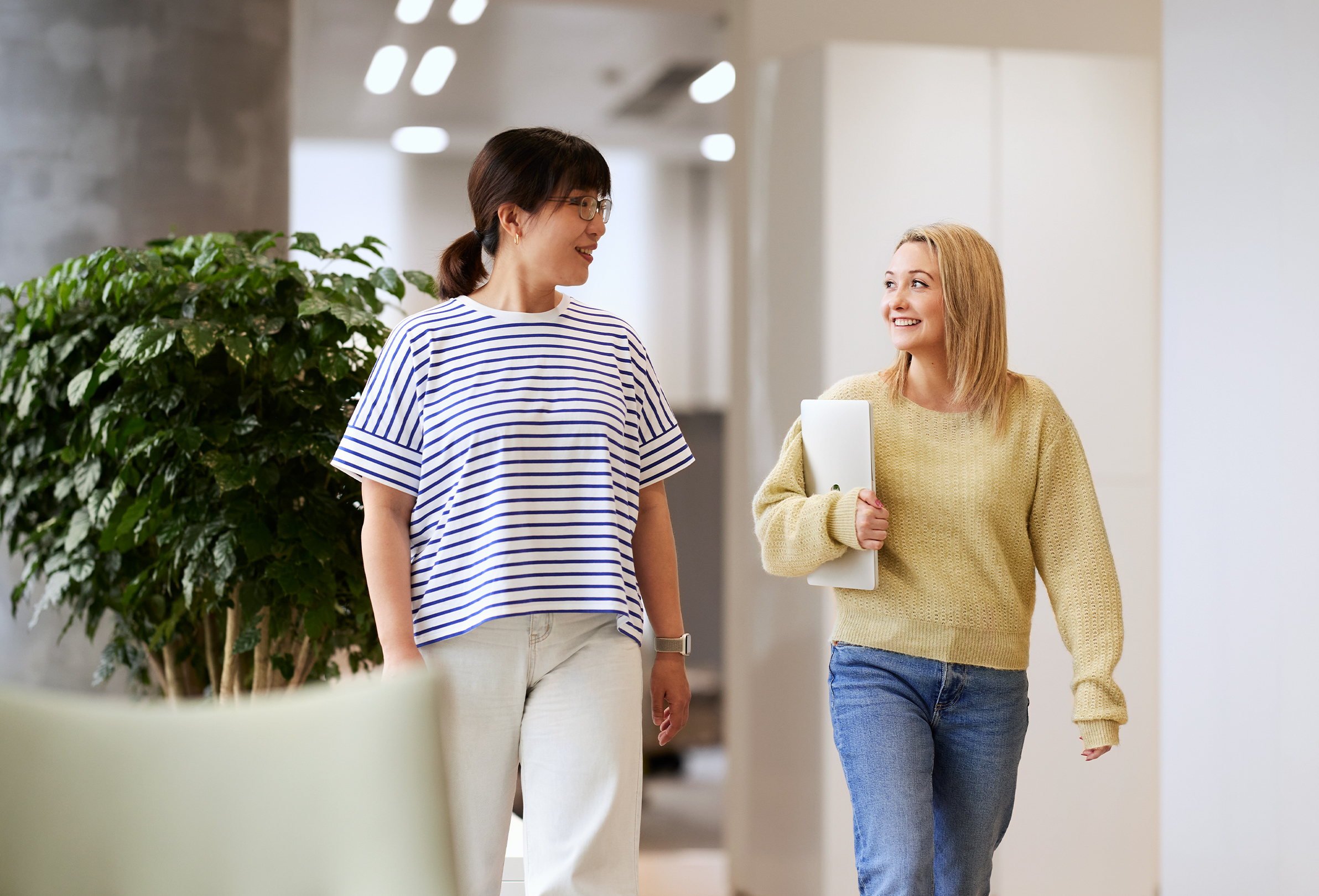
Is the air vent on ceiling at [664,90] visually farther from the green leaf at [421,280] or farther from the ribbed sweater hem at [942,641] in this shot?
the ribbed sweater hem at [942,641]

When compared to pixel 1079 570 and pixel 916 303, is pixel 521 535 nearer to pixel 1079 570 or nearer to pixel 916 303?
pixel 916 303

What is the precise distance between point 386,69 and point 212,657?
5.26 metres

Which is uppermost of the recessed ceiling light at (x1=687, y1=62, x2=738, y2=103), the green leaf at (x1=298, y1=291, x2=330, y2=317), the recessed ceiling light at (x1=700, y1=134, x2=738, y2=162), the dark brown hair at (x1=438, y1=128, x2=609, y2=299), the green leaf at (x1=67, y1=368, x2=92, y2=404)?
the recessed ceiling light at (x1=687, y1=62, x2=738, y2=103)

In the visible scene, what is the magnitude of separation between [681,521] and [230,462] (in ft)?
22.9

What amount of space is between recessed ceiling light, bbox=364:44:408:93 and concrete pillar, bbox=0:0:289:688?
3616 mm

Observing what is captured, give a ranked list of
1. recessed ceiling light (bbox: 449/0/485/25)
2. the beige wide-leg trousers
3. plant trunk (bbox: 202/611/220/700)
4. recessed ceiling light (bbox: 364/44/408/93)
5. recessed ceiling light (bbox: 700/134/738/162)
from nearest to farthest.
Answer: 1. the beige wide-leg trousers
2. plant trunk (bbox: 202/611/220/700)
3. recessed ceiling light (bbox: 449/0/485/25)
4. recessed ceiling light (bbox: 364/44/408/93)
5. recessed ceiling light (bbox: 700/134/738/162)

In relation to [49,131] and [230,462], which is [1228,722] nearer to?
[230,462]

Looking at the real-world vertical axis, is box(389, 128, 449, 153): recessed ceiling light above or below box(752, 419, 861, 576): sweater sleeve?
above

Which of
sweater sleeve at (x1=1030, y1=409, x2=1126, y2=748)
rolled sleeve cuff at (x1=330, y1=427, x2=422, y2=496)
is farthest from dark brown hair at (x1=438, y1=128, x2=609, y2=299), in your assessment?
sweater sleeve at (x1=1030, y1=409, x2=1126, y2=748)

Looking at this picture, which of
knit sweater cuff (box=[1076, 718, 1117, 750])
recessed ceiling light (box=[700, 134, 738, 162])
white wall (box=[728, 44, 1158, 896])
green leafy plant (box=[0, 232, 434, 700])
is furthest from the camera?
recessed ceiling light (box=[700, 134, 738, 162])

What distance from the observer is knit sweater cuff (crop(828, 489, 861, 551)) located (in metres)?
2.00

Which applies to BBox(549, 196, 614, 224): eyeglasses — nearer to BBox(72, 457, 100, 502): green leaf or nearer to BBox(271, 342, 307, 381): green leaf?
BBox(271, 342, 307, 381): green leaf

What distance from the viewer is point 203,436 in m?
2.47

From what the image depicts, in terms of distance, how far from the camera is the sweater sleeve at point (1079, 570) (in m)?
1.99
